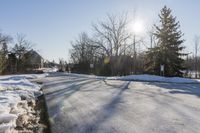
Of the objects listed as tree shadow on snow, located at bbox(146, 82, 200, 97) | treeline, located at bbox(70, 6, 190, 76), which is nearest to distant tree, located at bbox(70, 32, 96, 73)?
treeline, located at bbox(70, 6, 190, 76)

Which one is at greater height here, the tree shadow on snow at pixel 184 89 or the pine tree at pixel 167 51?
the pine tree at pixel 167 51

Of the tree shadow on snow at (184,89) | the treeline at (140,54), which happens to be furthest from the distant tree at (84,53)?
the tree shadow on snow at (184,89)

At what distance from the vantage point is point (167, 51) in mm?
39844

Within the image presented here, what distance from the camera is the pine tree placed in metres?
39.8

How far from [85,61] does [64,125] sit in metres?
64.4

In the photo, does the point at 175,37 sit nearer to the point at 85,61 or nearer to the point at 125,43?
the point at 125,43

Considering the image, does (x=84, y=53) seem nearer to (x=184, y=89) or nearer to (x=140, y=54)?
(x=140, y=54)

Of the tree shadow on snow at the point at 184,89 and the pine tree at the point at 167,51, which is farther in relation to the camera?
the pine tree at the point at 167,51

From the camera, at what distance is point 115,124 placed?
24.7 ft

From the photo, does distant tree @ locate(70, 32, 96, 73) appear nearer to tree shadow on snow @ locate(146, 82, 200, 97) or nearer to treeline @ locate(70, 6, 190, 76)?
treeline @ locate(70, 6, 190, 76)

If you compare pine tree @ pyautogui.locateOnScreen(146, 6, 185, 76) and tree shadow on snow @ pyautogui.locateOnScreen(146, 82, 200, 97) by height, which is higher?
pine tree @ pyautogui.locateOnScreen(146, 6, 185, 76)

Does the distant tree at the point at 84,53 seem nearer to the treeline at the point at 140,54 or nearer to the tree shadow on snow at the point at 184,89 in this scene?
the treeline at the point at 140,54

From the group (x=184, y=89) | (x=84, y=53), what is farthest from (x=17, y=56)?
(x=184, y=89)

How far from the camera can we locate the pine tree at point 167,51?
1567 inches
